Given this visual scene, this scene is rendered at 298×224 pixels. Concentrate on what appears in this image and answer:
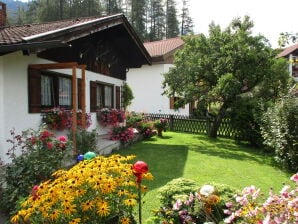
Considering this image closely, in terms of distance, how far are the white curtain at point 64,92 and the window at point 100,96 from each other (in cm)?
167

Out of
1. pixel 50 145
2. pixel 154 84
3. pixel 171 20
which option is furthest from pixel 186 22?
pixel 50 145

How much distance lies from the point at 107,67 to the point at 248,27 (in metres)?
6.63

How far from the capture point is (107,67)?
1328 centimetres

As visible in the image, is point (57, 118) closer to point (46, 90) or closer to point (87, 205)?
point (46, 90)

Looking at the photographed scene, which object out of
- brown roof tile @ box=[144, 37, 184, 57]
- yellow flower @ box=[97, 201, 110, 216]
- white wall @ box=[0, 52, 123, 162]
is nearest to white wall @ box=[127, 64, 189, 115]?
brown roof tile @ box=[144, 37, 184, 57]

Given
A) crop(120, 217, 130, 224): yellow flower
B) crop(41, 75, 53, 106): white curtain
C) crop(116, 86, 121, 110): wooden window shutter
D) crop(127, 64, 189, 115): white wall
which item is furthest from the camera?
crop(127, 64, 189, 115): white wall

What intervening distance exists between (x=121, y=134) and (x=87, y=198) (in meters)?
8.32

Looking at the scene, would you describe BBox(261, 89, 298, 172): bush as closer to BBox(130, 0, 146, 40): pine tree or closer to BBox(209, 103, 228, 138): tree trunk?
BBox(209, 103, 228, 138): tree trunk

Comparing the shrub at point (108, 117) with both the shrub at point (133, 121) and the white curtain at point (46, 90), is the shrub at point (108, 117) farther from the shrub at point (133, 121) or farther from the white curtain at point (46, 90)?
the white curtain at point (46, 90)

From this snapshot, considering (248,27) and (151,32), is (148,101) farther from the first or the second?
(151,32)

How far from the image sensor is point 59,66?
292 inches

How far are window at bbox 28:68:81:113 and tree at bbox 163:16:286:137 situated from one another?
6180mm

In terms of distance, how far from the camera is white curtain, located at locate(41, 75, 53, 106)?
8553mm

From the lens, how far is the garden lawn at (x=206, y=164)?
279 inches
